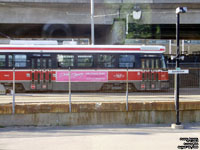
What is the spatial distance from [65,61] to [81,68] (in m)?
1.16

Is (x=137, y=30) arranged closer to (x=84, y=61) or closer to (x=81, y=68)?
(x=84, y=61)

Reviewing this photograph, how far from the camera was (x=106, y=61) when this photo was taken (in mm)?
17297

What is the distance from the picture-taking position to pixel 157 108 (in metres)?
11.5

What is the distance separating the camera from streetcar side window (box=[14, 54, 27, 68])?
1706 cm

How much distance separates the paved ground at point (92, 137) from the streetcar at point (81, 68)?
6.17 m

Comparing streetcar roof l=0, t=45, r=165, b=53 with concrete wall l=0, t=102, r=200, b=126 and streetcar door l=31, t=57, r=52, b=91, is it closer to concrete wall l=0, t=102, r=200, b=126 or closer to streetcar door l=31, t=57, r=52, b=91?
streetcar door l=31, t=57, r=52, b=91

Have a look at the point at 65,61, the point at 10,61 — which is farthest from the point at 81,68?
the point at 10,61

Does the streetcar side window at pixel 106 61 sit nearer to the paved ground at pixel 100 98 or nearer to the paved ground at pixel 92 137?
the paved ground at pixel 100 98

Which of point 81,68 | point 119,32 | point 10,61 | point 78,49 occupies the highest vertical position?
point 119,32

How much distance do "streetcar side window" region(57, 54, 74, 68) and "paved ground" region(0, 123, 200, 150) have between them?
691 centimetres

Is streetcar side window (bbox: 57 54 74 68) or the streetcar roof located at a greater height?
the streetcar roof

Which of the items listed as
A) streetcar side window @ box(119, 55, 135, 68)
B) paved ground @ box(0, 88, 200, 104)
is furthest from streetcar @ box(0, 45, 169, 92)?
paved ground @ box(0, 88, 200, 104)

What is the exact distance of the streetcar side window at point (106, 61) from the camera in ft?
56.6

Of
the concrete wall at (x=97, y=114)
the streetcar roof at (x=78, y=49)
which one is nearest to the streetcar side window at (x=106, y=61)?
the streetcar roof at (x=78, y=49)
